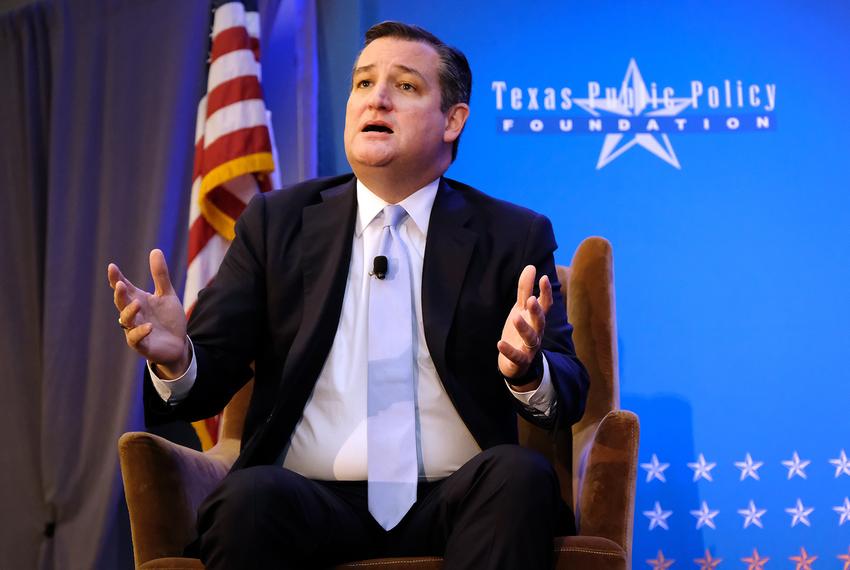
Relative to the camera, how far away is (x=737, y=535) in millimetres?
2725

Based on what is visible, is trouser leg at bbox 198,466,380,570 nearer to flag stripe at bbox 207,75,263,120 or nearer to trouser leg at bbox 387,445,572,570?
trouser leg at bbox 387,445,572,570

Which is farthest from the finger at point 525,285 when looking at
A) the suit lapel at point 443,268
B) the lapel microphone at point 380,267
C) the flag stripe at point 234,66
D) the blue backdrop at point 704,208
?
the flag stripe at point 234,66

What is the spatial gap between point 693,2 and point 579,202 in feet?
2.45

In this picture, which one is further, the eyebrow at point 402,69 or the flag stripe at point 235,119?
the flag stripe at point 235,119

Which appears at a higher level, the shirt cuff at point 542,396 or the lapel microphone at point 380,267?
the lapel microphone at point 380,267

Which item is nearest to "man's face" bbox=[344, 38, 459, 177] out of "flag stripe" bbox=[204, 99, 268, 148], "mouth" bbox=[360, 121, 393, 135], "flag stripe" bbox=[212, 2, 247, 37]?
"mouth" bbox=[360, 121, 393, 135]

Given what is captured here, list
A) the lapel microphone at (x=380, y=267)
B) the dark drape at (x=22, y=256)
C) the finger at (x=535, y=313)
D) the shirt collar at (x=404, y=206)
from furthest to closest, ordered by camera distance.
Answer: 1. the dark drape at (x=22, y=256)
2. the shirt collar at (x=404, y=206)
3. the lapel microphone at (x=380, y=267)
4. the finger at (x=535, y=313)

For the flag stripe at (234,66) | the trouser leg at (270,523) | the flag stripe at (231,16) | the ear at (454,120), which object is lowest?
the trouser leg at (270,523)

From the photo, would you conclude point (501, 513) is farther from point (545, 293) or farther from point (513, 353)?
point (545, 293)

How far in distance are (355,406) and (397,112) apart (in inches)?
24.4

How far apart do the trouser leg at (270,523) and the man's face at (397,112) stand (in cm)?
71

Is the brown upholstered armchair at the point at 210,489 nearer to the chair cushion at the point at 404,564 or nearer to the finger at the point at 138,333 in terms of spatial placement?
the chair cushion at the point at 404,564

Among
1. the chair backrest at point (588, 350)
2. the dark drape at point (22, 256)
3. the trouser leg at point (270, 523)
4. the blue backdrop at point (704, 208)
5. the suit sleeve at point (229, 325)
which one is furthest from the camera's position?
the dark drape at point (22, 256)

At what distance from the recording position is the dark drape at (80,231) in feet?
9.66
